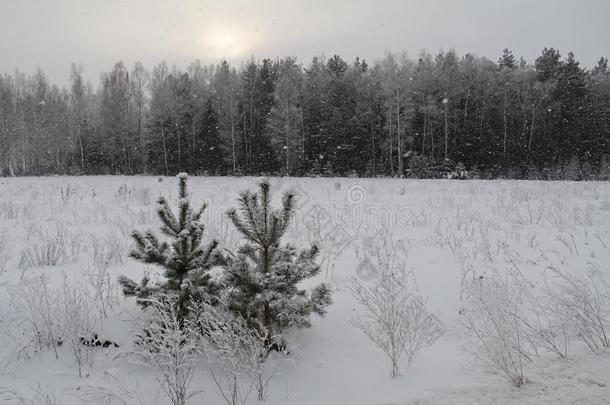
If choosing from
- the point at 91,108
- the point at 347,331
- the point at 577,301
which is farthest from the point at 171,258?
the point at 91,108

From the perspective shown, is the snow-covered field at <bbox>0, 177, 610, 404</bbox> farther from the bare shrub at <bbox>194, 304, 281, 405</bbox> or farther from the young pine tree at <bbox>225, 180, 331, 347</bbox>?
the young pine tree at <bbox>225, 180, 331, 347</bbox>

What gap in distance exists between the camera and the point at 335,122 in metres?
34.1

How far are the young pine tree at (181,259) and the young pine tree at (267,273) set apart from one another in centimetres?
26

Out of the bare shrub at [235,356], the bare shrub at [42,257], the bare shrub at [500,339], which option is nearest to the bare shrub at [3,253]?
the bare shrub at [42,257]

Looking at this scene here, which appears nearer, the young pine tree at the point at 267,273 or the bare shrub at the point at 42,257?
the young pine tree at the point at 267,273

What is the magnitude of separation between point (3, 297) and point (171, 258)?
229cm

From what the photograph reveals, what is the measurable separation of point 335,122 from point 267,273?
31.3 m

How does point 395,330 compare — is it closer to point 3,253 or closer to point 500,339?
point 500,339

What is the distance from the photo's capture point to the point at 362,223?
8.98m

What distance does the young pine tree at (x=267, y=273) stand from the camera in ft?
12.3

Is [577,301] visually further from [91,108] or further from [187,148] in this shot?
[91,108]

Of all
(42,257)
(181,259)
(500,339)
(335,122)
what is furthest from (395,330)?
(335,122)

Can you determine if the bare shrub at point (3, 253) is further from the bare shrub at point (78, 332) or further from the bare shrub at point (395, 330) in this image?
the bare shrub at point (395, 330)

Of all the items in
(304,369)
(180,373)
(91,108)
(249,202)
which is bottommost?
(304,369)
